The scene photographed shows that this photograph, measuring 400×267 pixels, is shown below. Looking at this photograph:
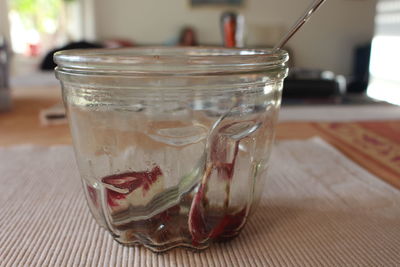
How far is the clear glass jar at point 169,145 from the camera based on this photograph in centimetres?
22

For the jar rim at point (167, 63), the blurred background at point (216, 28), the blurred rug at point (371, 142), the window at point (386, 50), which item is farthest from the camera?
the window at point (386, 50)

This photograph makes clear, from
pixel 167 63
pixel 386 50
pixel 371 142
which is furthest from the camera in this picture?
pixel 386 50

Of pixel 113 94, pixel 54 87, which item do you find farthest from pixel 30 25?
pixel 113 94

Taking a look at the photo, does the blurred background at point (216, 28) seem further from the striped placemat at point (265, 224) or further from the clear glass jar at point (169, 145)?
the clear glass jar at point (169, 145)

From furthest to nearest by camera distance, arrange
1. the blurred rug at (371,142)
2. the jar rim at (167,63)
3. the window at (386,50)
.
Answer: the window at (386,50) < the blurred rug at (371,142) < the jar rim at (167,63)

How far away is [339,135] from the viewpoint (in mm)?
579

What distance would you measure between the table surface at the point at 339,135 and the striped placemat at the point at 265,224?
0.04 meters

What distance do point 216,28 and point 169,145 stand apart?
330 cm

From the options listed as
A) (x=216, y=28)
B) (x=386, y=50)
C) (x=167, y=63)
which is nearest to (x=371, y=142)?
(x=167, y=63)

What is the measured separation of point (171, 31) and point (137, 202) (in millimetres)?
3225

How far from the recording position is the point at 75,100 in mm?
240

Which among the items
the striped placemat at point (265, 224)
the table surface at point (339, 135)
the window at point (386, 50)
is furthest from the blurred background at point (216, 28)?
the striped placemat at point (265, 224)

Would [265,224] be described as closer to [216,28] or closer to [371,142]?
[371,142]

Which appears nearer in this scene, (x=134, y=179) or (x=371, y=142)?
(x=134, y=179)
